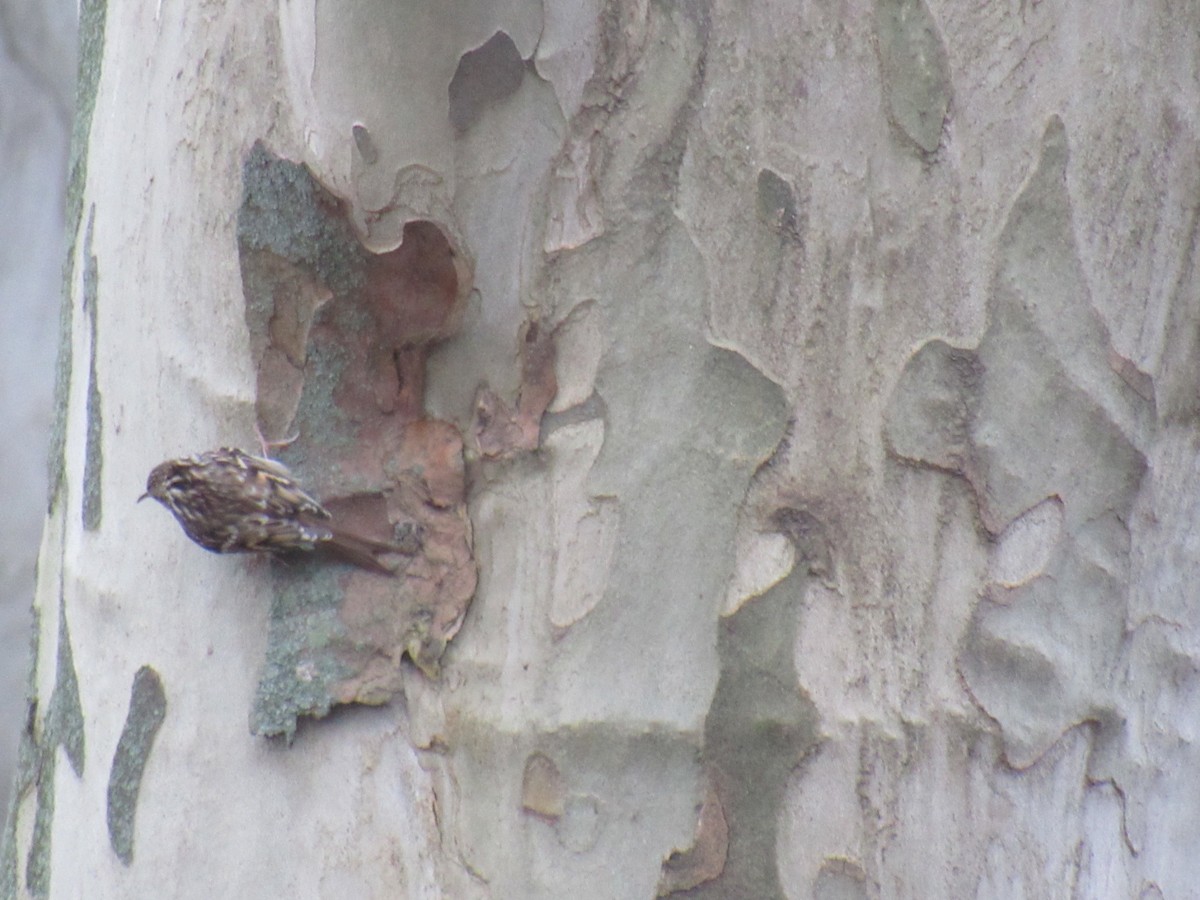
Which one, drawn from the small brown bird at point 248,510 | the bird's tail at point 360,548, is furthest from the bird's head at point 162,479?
the bird's tail at point 360,548

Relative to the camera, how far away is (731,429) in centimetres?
116

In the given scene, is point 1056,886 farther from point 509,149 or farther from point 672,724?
point 509,149

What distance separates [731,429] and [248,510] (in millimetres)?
401

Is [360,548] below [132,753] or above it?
above

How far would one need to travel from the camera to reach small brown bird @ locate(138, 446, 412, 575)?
46.4 inches

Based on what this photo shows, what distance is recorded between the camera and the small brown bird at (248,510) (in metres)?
1.18

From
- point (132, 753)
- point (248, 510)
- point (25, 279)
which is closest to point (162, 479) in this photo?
point (248, 510)

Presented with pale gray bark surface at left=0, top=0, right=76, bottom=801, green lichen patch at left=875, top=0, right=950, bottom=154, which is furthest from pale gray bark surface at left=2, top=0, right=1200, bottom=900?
pale gray bark surface at left=0, top=0, right=76, bottom=801

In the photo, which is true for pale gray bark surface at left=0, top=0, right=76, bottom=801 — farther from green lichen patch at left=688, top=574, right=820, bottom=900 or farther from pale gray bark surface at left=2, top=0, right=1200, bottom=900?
green lichen patch at left=688, top=574, right=820, bottom=900

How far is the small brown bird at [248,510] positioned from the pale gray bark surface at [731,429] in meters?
0.04

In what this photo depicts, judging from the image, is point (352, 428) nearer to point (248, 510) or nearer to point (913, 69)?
point (248, 510)

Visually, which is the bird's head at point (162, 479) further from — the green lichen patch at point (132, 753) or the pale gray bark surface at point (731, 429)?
the green lichen patch at point (132, 753)

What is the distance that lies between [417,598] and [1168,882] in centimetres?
76

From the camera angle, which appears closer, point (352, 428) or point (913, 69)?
point (913, 69)
